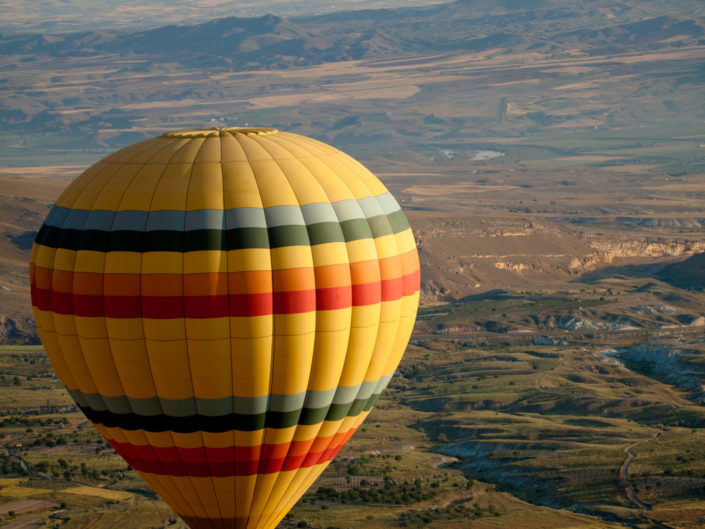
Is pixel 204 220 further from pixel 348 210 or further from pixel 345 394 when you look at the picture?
pixel 345 394

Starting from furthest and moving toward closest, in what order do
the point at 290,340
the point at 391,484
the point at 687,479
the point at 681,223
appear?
the point at 681,223, the point at 391,484, the point at 687,479, the point at 290,340

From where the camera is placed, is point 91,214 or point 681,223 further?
point 681,223

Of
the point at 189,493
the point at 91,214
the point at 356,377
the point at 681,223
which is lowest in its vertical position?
the point at 681,223

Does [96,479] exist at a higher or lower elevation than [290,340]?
lower

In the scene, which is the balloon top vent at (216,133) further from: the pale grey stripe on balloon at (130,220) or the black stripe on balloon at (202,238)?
the black stripe on balloon at (202,238)

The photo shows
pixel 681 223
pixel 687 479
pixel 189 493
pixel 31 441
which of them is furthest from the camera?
pixel 681 223

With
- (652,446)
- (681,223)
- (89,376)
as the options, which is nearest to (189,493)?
(89,376)

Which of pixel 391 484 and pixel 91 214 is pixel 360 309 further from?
pixel 391 484

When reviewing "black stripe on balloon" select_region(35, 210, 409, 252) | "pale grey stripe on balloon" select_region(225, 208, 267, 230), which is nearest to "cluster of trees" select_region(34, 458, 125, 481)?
"black stripe on balloon" select_region(35, 210, 409, 252)
